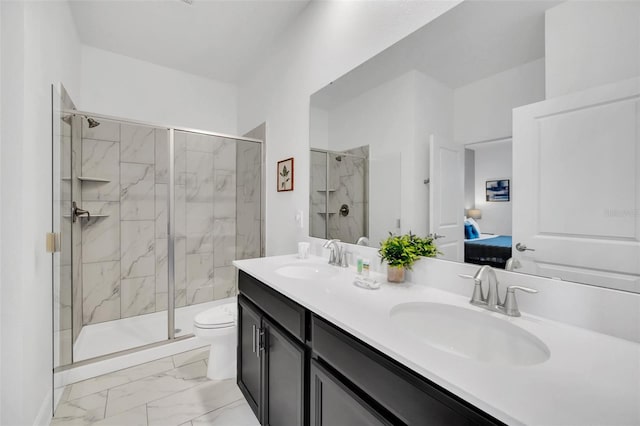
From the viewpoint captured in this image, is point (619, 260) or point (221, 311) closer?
point (619, 260)

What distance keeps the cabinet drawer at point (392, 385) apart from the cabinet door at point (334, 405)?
35 mm

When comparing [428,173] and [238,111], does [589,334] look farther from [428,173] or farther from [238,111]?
[238,111]

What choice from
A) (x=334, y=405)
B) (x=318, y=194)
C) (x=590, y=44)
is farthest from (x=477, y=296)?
(x=318, y=194)

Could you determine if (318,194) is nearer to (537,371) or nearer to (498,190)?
(498,190)

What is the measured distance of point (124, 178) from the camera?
2.78m

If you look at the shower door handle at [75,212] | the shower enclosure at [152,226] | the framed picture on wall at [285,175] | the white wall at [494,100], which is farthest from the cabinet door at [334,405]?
the shower door handle at [75,212]

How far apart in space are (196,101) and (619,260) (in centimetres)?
361

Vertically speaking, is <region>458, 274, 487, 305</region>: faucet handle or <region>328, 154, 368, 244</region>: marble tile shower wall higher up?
<region>328, 154, 368, 244</region>: marble tile shower wall

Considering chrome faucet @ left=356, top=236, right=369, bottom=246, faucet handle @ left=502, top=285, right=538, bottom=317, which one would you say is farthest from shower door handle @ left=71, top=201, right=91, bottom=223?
faucet handle @ left=502, top=285, right=538, bottom=317

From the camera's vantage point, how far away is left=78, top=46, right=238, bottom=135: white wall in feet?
8.75

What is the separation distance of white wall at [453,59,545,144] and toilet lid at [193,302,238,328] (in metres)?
1.79

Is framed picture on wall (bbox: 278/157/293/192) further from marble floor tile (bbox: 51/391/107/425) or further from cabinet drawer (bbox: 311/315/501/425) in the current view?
marble floor tile (bbox: 51/391/107/425)

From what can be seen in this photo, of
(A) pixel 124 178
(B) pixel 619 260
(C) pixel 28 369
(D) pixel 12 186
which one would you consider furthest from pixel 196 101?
(B) pixel 619 260

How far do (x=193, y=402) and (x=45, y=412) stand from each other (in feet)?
2.39
